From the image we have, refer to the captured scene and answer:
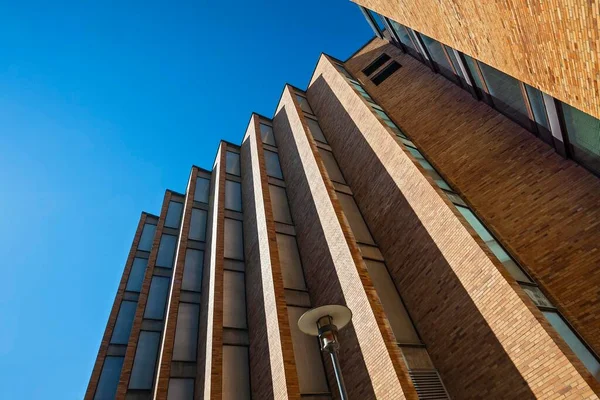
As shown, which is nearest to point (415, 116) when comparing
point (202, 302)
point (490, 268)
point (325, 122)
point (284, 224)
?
point (325, 122)

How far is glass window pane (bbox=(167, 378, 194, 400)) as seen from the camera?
1263 centimetres

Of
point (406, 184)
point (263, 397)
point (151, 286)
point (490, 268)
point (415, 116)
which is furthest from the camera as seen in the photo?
point (151, 286)

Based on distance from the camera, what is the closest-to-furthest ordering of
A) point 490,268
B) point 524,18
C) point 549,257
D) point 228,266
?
point 524,18 → point 490,268 → point 549,257 → point 228,266

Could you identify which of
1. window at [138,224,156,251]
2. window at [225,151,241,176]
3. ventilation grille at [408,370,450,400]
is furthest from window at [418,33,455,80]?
window at [138,224,156,251]

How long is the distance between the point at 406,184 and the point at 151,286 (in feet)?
50.6

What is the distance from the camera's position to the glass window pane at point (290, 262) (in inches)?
520

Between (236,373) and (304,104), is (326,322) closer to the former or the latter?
(236,373)

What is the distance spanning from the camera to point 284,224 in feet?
51.8

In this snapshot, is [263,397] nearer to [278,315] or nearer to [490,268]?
[278,315]

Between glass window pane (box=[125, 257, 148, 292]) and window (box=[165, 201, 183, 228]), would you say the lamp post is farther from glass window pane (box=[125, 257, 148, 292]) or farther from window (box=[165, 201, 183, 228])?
window (box=[165, 201, 183, 228])

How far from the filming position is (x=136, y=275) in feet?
75.3

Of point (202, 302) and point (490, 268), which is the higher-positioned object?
point (202, 302)

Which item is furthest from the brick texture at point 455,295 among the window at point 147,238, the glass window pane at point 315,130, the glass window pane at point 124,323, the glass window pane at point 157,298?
the window at point 147,238

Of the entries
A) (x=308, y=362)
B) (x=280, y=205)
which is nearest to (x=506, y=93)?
(x=280, y=205)
